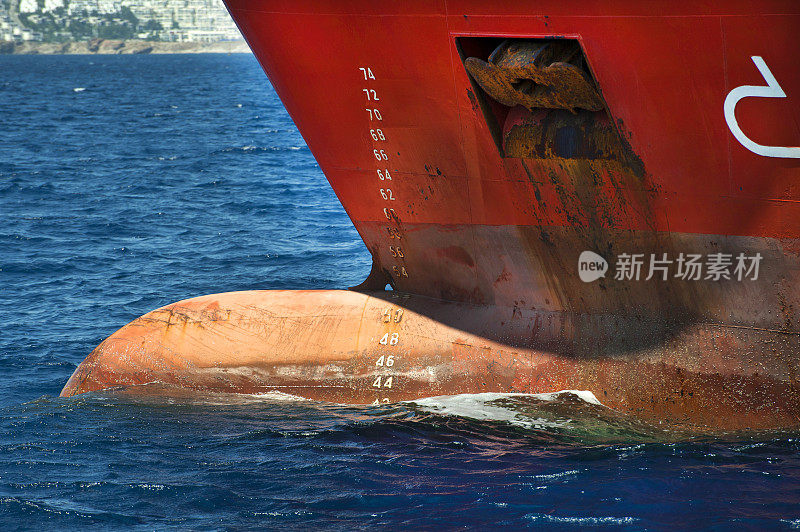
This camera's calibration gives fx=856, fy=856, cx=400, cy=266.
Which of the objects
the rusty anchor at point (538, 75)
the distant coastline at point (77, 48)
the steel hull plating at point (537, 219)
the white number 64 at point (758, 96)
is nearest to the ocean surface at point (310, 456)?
the steel hull plating at point (537, 219)

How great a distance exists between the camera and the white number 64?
546 cm

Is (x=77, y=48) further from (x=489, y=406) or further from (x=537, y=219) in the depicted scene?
(x=489, y=406)

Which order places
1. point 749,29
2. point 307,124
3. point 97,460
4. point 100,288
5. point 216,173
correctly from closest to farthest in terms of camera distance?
point 749,29 < point 97,460 < point 307,124 < point 100,288 < point 216,173

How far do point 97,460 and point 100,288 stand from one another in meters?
5.63

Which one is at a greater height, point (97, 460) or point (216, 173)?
point (216, 173)

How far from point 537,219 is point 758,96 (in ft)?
6.50

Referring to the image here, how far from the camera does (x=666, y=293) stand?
21.4 ft

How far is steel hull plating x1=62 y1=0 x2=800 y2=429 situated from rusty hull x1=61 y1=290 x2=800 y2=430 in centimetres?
2

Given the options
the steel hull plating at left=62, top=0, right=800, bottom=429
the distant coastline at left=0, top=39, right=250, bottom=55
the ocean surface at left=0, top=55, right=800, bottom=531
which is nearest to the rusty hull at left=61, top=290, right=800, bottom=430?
the steel hull plating at left=62, top=0, right=800, bottom=429

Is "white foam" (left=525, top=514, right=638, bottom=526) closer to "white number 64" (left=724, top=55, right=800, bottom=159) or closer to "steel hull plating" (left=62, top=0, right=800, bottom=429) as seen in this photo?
"steel hull plating" (left=62, top=0, right=800, bottom=429)

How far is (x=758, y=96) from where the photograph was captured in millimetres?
5559

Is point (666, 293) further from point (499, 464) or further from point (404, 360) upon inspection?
point (404, 360)

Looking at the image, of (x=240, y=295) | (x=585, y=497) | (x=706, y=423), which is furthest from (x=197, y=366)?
(x=706, y=423)

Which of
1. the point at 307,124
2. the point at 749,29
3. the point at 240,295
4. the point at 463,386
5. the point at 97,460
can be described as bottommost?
the point at 97,460
